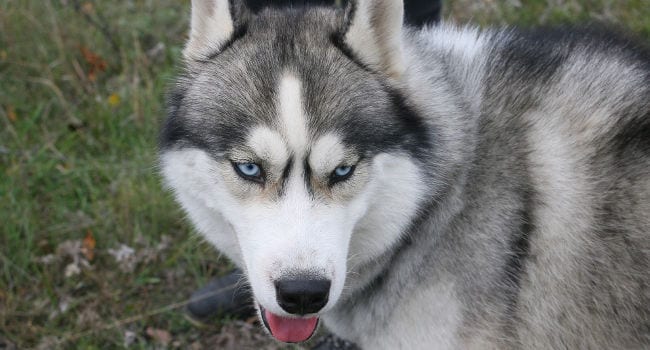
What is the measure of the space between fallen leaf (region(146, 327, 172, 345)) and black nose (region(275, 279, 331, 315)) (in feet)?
5.23

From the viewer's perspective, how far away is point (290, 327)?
2682mm

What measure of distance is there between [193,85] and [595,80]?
1542 millimetres

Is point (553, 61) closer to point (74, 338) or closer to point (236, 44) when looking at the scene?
point (236, 44)

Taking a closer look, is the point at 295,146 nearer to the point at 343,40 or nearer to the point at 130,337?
the point at 343,40

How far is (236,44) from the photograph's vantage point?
2.61 m

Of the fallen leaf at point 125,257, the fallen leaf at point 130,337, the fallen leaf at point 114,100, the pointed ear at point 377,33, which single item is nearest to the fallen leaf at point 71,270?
the fallen leaf at point 125,257

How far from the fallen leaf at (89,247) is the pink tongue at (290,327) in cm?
182

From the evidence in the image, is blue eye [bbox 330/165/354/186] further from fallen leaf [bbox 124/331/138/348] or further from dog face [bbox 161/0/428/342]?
fallen leaf [bbox 124/331/138/348]

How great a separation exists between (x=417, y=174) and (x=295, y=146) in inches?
19.2

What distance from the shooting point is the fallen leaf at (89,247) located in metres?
4.06

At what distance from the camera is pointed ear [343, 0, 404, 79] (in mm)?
2471

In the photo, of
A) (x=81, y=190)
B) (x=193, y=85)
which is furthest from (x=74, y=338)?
(x=193, y=85)

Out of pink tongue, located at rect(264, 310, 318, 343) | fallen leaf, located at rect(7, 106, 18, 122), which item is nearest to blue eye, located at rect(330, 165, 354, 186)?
pink tongue, located at rect(264, 310, 318, 343)

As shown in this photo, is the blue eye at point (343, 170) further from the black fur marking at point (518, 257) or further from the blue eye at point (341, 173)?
the black fur marking at point (518, 257)
